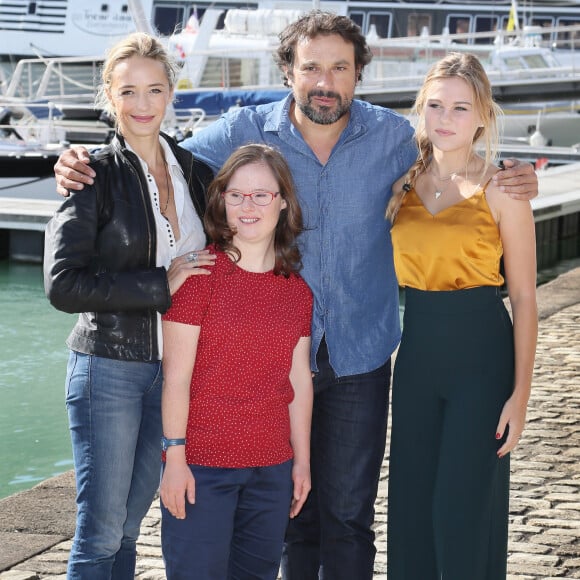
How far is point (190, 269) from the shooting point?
3.10 meters

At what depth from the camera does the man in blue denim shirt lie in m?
3.63

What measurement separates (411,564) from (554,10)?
1392 inches

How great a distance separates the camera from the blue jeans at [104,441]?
317 cm

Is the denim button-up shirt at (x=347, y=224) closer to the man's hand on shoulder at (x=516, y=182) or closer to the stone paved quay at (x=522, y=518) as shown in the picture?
the man's hand on shoulder at (x=516, y=182)

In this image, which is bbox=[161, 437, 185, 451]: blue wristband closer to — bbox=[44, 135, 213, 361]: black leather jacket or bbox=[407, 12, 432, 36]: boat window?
bbox=[44, 135, 213, 361]: black leather jacket

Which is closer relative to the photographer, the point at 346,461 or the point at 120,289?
the point at 120,289

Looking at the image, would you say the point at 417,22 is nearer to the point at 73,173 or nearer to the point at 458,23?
the point at 458,23

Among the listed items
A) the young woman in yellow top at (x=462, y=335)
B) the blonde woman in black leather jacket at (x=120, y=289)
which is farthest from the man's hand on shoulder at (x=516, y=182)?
the blonde woman in black leather jacket at (x=120, y=289)

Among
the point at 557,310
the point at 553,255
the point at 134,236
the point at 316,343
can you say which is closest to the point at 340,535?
the point at 316,343

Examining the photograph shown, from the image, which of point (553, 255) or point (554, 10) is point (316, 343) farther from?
point (554, 10)

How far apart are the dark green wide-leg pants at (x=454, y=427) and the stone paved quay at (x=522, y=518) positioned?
718mm

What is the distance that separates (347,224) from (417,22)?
3442 centimetres

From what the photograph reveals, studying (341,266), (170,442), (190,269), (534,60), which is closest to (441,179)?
(341,266)

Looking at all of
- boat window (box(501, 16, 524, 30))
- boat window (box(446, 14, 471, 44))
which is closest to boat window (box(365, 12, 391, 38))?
boat window (box(446, 14, 471, 44))
